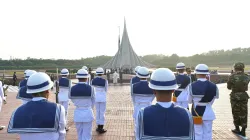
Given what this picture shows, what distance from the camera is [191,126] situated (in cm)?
274

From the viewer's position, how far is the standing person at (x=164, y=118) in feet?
8.76

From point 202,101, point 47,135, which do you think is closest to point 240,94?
point 202,101

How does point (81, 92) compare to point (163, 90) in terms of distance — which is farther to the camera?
point (81, 92)

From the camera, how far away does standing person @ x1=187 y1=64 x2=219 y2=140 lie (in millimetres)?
5531

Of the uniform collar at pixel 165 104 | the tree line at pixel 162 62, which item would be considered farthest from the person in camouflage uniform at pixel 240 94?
the tree line at pixel 162 62

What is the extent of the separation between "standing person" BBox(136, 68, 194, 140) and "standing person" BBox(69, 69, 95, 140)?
11.4 feet

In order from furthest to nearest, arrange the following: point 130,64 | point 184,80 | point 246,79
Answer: point 130,64
point 184,80
point 246,79

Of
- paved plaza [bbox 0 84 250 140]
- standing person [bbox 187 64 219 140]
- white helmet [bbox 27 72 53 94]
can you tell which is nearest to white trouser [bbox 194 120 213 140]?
standing person [bbox 187 64 219 140]

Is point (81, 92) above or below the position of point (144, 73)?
below

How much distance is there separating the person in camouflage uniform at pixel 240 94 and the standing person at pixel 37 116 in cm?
592

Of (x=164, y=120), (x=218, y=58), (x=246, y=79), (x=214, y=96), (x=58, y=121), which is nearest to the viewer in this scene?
(x=164, y=120)

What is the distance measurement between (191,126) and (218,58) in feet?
293

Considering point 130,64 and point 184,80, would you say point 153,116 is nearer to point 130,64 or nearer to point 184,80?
point 184,80

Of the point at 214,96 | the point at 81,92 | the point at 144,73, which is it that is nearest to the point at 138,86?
the point at 144,73
